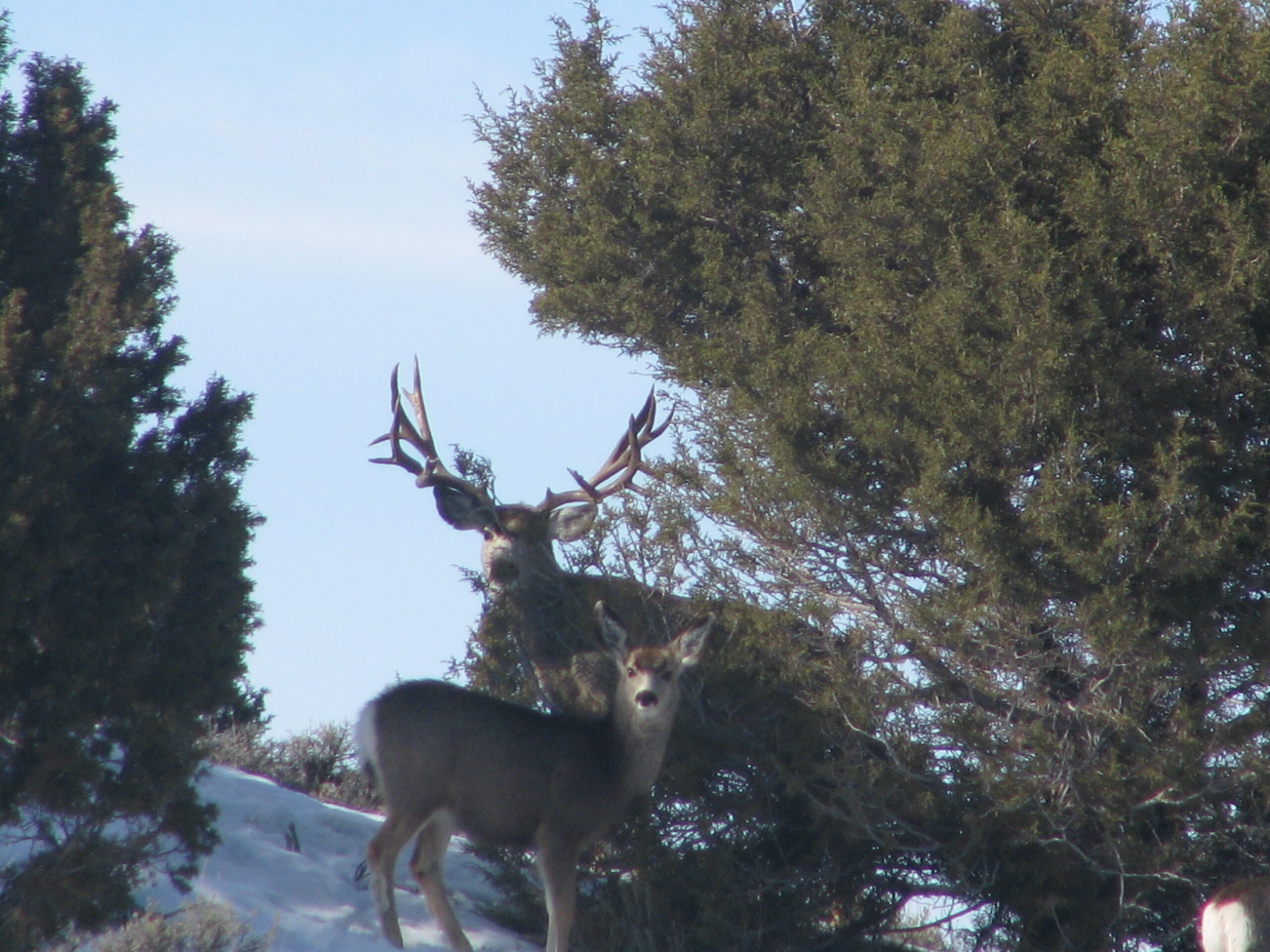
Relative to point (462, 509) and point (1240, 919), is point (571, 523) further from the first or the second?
point (1240, 919)

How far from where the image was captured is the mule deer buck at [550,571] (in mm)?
12180

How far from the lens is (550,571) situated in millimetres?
13117

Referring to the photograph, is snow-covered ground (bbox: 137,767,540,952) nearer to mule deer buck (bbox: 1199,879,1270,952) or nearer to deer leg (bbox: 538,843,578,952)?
deer leg (bbox: 538,843,578,952)

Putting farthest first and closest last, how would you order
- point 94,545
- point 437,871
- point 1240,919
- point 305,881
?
point 305,881, point 437,871, point 1240,919, point 94,545

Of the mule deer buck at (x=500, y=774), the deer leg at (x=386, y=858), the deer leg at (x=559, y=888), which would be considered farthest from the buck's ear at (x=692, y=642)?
the deer leg at (x=386, y=858)

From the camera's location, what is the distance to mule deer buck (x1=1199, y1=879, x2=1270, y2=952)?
9.03 meters

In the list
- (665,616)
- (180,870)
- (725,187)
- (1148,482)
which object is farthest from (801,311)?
(180,870)

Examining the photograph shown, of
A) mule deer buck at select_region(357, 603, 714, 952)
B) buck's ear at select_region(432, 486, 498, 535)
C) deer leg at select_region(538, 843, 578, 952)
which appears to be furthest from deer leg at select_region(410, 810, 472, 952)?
buck's ear at select_region(432, 486, 498, 535)

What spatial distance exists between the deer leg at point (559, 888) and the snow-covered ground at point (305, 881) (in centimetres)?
70

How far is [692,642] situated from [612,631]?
0.53 metres

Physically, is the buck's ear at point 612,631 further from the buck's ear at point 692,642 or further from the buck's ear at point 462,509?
the buck's ear at point 462,509

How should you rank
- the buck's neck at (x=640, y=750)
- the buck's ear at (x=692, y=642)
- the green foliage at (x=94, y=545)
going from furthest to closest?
the buck's ear at (x=692, y=642)
the buck's neck at (x=640, y=750)
the green foliage at (x=94, y=545)

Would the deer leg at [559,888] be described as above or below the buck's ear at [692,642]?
below

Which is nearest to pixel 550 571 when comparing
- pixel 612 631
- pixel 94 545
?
pixel 612 631
